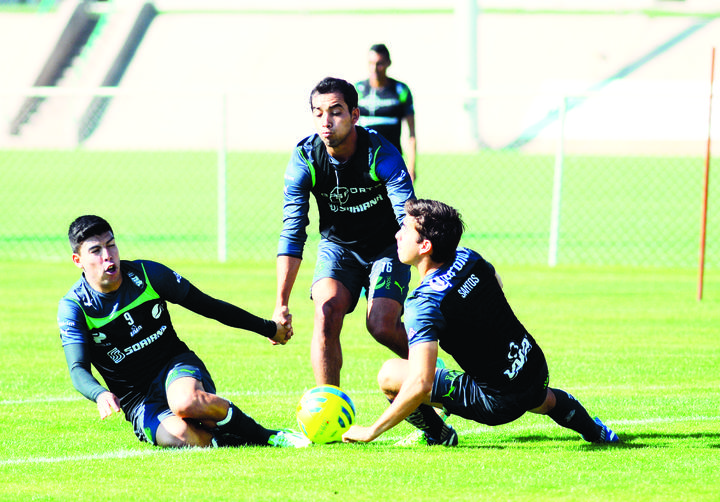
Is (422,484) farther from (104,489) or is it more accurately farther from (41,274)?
(41,274)

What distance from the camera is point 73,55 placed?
Answer: 43688 mm

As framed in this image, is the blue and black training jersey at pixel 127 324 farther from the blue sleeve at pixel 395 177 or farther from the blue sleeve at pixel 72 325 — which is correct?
the blue sleeve at pixel 395 177

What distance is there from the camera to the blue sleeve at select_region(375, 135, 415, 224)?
22.9 ft

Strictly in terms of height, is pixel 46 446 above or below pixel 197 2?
below

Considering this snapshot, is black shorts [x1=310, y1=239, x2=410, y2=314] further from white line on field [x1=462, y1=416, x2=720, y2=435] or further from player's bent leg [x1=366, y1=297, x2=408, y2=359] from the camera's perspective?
white line on field [x1=462, y1=416, x2=720, y2=435]

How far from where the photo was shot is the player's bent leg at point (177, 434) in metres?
6.23

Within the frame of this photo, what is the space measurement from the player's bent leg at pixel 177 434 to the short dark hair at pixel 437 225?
1687 millimetres

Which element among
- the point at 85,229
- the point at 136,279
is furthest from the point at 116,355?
the point at 85,229

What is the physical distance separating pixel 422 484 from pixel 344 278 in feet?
6.94

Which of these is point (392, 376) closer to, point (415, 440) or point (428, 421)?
point (428, 421)

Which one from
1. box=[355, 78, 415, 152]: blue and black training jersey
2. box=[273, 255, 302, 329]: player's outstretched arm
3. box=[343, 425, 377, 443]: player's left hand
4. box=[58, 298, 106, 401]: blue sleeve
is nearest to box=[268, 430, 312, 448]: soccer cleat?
box=[343, 425, 377, 443]: player's left hand

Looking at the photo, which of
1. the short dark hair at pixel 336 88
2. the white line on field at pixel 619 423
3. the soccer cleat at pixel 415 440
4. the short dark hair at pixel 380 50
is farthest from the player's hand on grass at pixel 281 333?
the short dark hair at pixel 380 50

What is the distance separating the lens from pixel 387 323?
22.5 ft

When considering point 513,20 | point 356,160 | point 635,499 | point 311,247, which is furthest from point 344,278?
point 513,20
